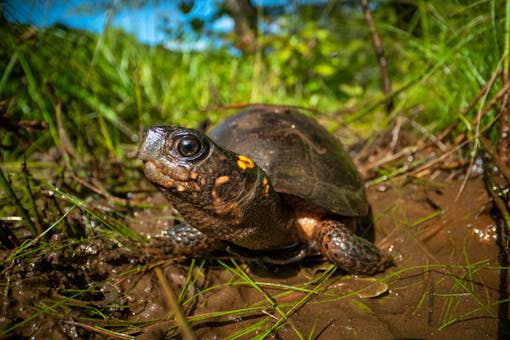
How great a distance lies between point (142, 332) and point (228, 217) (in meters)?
0.61

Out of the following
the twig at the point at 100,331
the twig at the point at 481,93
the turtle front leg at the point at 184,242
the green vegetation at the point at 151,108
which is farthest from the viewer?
the twig at the point at 481,93

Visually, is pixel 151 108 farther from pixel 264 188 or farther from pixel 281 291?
pixel 281 291

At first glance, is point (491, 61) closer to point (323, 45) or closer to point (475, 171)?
point (475, 171)

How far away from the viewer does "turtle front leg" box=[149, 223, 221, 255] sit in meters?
1.77

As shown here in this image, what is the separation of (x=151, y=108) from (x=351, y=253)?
2993 mm

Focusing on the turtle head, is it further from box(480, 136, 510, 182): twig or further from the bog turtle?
box(480, 136, 510, 182): twig

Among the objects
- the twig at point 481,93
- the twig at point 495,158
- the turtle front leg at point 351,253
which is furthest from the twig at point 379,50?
the turtle front leg at point 351,253

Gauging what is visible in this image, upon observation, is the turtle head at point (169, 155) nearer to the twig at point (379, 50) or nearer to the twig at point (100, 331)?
the twig at point (100, 331)

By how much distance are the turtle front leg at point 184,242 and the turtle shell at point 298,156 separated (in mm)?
513

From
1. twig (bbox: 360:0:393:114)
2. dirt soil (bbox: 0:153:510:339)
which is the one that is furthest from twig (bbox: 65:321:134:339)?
twig (bbox: 360:0:393:114)

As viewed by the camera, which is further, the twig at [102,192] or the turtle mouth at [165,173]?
the twig at [102,192]

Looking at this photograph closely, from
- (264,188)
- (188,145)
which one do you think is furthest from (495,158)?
(188,145)

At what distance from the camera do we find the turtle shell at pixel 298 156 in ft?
5.91

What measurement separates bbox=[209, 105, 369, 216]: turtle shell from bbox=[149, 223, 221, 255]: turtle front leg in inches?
20.2
